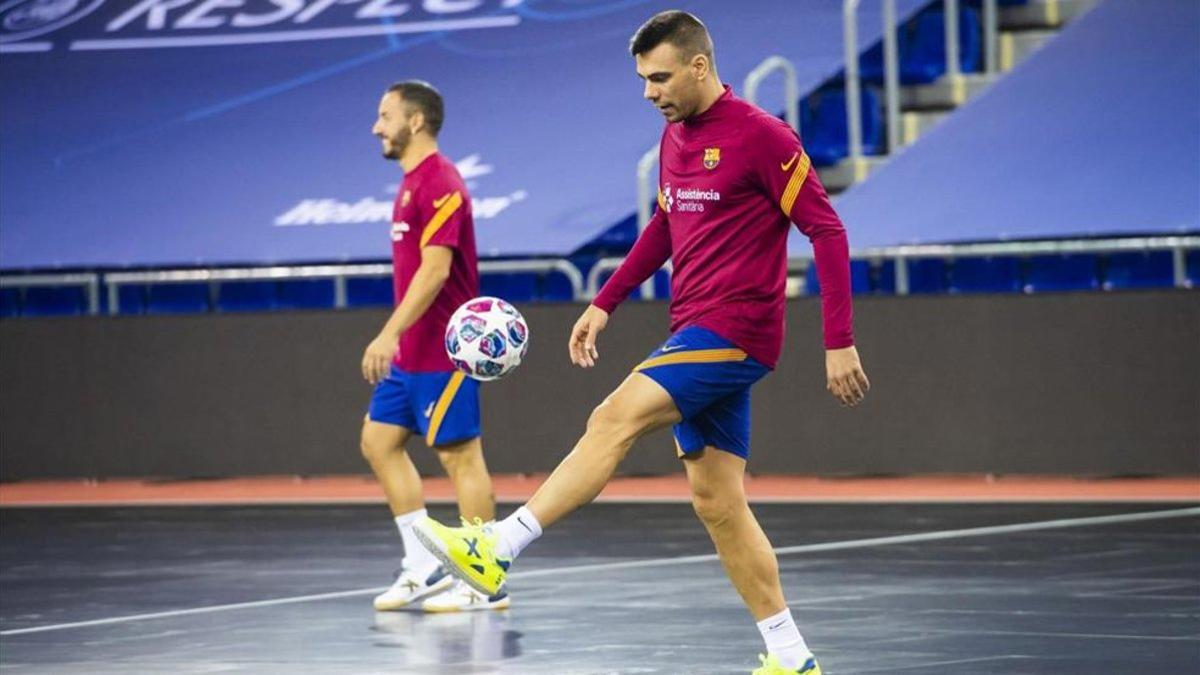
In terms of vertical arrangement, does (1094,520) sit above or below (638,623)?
below

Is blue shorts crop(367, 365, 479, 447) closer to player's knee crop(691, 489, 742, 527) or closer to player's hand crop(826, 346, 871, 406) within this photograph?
player's knee crop(691, 489, 742, 527)

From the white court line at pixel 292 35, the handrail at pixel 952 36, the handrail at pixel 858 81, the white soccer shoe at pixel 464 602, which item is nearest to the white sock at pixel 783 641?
the white soccer shoe at pixel 464 602

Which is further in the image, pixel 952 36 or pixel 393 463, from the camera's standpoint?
pixel 952 36

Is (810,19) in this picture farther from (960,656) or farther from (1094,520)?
(960,656)

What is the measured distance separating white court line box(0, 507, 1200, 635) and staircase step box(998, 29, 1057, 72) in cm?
735

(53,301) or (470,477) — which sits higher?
(470,477)

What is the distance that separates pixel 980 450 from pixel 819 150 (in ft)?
14.7

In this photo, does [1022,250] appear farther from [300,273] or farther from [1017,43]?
[300,273]

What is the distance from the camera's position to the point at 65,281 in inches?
763

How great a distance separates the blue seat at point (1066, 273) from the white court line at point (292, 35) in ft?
20.0

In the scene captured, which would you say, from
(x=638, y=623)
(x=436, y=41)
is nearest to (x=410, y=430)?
(x=638, y=623)

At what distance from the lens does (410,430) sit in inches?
418

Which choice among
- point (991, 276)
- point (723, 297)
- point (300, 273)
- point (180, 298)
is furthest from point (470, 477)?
point (180, 298)

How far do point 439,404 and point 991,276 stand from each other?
8.96 meters
